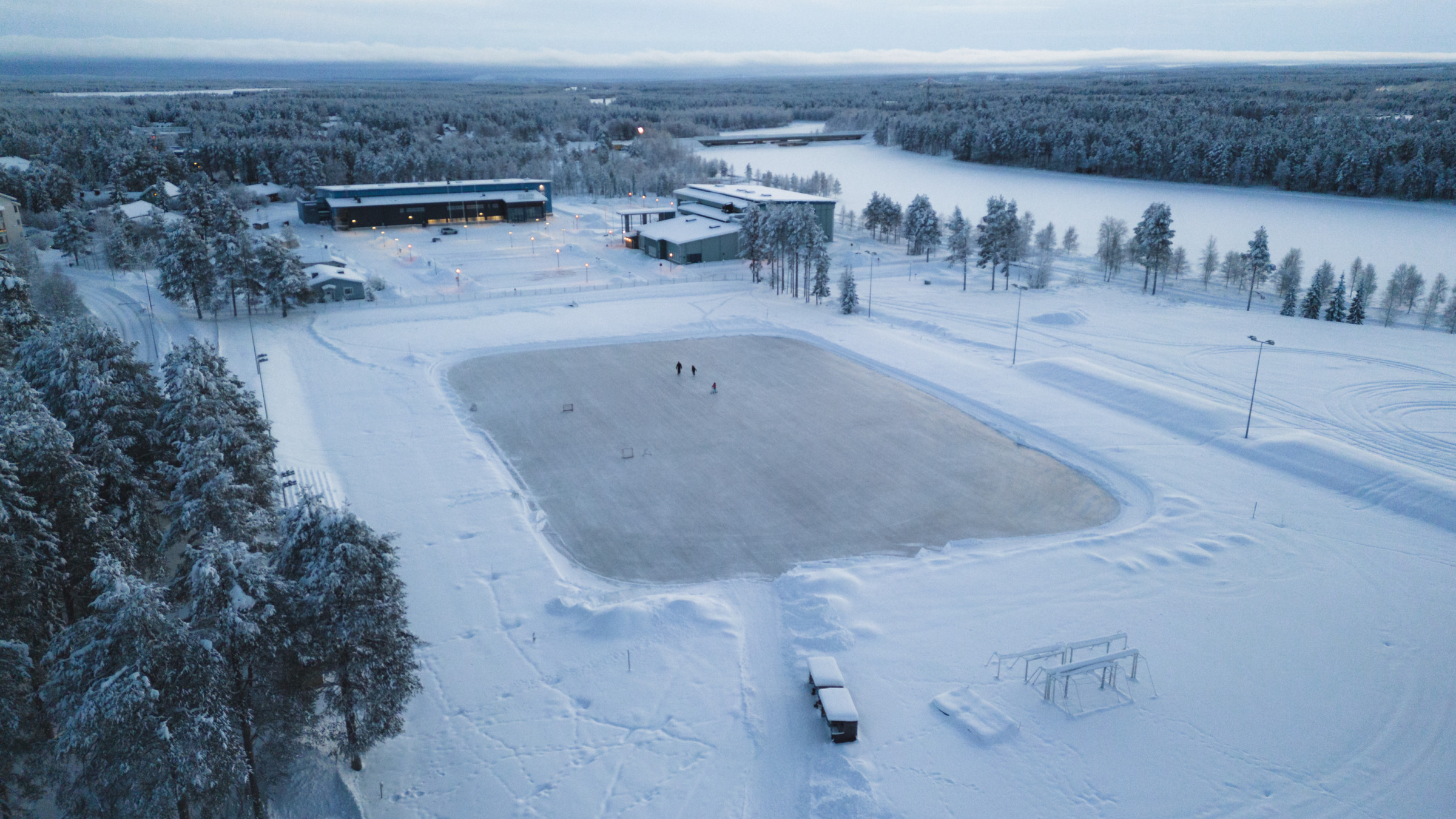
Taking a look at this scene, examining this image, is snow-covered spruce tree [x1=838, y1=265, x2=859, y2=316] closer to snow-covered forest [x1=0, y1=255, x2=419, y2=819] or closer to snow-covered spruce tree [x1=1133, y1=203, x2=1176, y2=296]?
snow-covered spruce tree [x1=1133, y1=203, x2=1176, y2=296]

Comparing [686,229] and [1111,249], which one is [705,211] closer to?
[686,229]

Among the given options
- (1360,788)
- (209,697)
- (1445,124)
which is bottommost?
(1360,788)

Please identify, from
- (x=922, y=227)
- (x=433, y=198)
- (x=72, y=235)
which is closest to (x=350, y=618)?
(x=72, y=235)

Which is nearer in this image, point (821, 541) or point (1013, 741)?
point (1013, 741)

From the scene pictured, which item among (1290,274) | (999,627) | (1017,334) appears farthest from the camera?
(1290,274)

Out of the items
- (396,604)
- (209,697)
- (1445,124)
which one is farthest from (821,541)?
(1445,124)

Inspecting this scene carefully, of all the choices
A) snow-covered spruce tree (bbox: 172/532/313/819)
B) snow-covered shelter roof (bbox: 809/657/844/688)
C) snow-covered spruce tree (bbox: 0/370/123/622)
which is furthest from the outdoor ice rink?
snow-covered spruce tree (bbox: 0/370/123/622)

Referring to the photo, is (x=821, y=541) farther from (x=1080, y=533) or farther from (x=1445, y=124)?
(x=1445, y=124)

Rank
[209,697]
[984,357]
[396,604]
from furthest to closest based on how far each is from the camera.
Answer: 1. [984,357]
2. [396,604]
3. [209,697]
